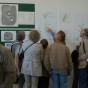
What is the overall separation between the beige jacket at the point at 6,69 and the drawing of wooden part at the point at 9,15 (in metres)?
3.01

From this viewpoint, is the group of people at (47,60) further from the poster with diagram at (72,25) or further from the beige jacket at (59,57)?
the poster with diagram at (72,25)

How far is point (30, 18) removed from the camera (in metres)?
5.32

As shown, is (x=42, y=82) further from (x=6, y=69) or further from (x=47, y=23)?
(x=6, y=69)

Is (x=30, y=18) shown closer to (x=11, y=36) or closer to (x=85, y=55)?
(x=11, y=36)

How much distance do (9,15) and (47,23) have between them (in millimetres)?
836

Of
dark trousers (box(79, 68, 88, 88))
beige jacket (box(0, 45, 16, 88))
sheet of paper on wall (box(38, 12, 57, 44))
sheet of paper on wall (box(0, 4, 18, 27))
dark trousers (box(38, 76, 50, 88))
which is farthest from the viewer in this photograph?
sheet of paper on wall (box(38, 12, 57, 44))

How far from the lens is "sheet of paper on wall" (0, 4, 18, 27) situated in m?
5.20

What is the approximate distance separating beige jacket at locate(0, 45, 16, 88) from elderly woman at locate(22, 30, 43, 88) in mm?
2019

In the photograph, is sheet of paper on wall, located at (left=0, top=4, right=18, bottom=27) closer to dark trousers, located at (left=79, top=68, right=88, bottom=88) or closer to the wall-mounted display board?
the wall-mounted display board

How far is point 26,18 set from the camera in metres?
5.31

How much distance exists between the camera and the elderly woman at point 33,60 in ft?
14.2

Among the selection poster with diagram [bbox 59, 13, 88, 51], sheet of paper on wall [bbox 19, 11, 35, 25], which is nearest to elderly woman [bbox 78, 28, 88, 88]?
poster with diagram [bbox 59, 13, 88, 51]

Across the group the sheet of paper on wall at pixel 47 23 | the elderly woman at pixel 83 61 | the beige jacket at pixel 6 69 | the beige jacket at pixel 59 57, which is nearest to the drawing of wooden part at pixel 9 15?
the sheet of paper on wall at pixel 47 23

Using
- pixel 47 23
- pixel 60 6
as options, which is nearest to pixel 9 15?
pixel 47 23
